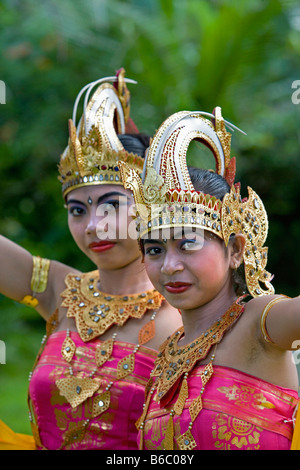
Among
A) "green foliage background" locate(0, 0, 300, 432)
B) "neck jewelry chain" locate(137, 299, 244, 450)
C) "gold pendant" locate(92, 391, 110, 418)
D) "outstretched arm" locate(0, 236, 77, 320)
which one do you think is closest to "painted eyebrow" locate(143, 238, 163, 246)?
"neck jewelry chain" locate(137, 299, 244, 450)

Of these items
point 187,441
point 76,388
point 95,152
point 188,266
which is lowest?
point 187,441

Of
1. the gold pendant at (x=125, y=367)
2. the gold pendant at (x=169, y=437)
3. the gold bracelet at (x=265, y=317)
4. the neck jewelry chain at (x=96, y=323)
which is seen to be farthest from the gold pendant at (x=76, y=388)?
the gold bracelet at (x=265, y=317)

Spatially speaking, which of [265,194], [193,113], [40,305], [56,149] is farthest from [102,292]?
[56,149]

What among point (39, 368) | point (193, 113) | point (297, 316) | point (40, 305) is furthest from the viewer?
point (40, 305)

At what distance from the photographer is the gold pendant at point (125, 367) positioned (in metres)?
2.68

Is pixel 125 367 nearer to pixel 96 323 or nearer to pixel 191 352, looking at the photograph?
pixel 96 323

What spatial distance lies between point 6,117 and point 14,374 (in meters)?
2.81

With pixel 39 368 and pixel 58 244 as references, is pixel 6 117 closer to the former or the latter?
pixel 58 244

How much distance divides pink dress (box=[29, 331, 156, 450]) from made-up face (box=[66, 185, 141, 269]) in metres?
0.36

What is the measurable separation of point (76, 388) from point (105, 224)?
0.66 metres

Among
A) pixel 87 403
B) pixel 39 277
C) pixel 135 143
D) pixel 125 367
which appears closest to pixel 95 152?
pixel 135 143

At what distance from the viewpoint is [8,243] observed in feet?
10.0

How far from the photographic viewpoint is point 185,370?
7.13 ft

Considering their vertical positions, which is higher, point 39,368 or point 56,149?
point 56,149
